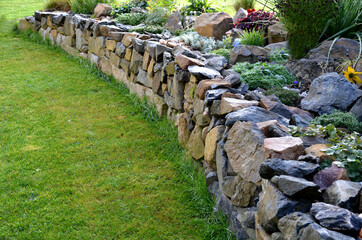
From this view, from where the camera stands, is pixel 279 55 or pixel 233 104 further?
pixel 279 55

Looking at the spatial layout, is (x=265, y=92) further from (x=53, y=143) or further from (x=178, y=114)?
(x=53, y=143)

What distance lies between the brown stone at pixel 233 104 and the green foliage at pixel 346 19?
2.21 metres

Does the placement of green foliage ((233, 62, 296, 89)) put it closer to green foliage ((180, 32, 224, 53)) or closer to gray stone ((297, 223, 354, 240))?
green foliage ((180, 32, 224, 53))

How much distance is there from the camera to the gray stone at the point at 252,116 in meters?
3.15

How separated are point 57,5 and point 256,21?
6981mm

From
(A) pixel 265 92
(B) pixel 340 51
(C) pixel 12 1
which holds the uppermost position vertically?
(B) pixel 340 51

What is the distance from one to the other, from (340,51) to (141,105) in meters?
2.98

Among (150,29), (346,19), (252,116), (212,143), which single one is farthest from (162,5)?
(252,116)

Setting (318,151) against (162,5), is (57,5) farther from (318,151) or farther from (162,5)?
(318,151)

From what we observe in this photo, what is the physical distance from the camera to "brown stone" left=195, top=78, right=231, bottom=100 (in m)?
4.00

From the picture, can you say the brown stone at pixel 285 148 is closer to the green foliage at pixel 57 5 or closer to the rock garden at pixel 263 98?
the rock garden at pixel 263 98

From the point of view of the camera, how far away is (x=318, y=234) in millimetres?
1882

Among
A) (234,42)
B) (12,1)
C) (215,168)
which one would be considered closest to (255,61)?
(234,42)

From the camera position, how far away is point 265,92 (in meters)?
4.22
